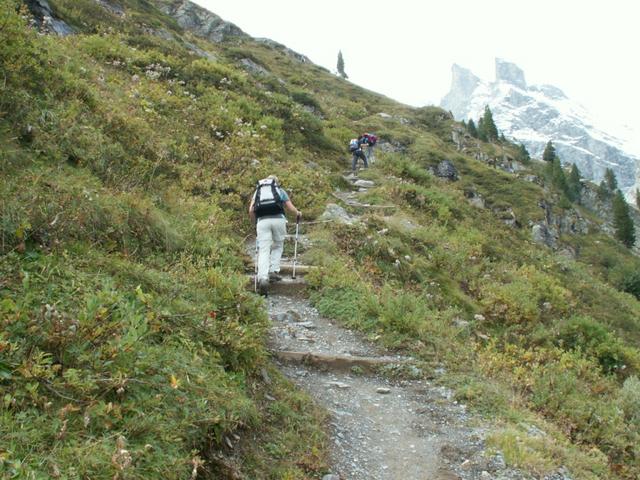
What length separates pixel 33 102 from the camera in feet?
30.8

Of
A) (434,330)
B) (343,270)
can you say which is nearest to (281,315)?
(343,270)

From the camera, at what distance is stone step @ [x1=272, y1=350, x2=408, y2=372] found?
7.64 m

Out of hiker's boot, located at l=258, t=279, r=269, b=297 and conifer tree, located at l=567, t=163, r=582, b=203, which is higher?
conifer tree, located at l=567, t=163, r=582, b=203

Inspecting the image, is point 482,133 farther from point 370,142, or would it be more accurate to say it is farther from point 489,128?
point 370,142

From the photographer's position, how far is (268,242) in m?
10.1

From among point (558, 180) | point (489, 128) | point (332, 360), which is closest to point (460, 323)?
point (332, 360)

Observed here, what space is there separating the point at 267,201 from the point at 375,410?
504 centimetres

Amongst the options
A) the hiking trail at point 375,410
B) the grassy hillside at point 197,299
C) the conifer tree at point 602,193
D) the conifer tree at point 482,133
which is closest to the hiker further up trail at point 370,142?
the grassy hillside at point 197,299

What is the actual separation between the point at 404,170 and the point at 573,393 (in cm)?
1756

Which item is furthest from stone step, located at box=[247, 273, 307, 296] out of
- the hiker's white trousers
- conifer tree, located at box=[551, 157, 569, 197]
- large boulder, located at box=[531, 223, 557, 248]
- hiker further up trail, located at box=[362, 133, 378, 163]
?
conifer tree, located at box=[551, 157, 569, 197]

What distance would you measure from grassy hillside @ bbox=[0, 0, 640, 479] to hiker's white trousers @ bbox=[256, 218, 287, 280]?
0.55 metres

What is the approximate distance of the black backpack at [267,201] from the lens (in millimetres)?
10203

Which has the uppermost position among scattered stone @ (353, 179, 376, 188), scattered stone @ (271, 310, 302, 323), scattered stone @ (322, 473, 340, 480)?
scattered stone @ (353, 179, 376, 188)

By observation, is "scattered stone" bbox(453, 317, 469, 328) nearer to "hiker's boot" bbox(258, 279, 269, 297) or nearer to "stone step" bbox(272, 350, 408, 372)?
"stone step" bbox(272, 350, 408, 372)
